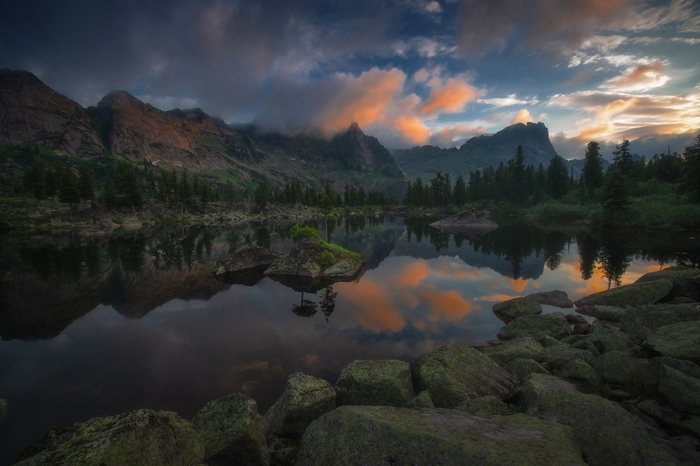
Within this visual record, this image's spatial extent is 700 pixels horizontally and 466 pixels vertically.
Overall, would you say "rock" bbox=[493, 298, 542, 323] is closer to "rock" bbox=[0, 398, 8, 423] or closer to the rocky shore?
the rocky shore

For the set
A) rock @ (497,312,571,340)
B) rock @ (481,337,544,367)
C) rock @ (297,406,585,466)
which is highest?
rock @ (297,406,585,466)

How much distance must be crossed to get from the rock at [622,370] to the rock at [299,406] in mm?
9013

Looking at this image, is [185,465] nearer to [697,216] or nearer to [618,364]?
[618,364]

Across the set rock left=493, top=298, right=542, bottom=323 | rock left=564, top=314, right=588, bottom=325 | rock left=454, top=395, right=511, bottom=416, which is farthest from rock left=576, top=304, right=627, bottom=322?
rock left=454, top=395, right=511, bottom=416

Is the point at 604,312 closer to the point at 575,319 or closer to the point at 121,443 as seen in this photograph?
the point at 575,319

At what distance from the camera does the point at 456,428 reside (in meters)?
5.50

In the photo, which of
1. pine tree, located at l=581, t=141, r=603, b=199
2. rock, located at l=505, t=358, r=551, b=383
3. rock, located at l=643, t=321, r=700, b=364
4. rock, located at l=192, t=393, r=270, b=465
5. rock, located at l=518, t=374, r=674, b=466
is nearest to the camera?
rock, located at l=518, t=374, r=674, b=466

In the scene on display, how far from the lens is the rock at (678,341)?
32.8 feet

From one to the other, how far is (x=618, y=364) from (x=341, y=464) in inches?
408

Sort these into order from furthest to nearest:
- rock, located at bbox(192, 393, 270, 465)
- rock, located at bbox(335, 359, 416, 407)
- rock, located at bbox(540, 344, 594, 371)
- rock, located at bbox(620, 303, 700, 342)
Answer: rock, located at bbox(620, 303, 700, 342)
rock, located at bbox(540, 344, 594, 371)
rock, located at bbox(335, 359, 416, 407)
rock, located at bbox(192, 393, 270, 465)

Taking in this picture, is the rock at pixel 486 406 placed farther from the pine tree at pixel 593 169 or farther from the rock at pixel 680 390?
the pine tree at pixel 593 169

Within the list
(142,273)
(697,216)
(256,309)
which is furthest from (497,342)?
(697,216)

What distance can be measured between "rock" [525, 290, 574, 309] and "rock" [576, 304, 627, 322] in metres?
1.48

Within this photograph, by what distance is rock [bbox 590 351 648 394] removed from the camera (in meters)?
10.0
